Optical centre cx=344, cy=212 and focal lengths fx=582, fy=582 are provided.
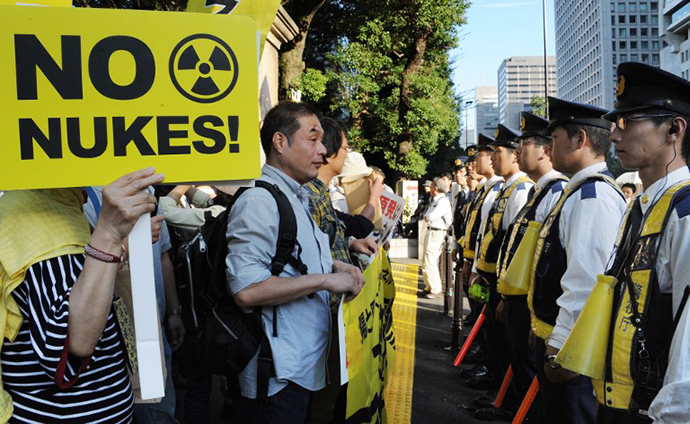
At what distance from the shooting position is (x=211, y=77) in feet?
5.42

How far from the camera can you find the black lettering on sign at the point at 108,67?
1558 mm

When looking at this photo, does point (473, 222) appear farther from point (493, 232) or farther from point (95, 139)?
point (95, 139)

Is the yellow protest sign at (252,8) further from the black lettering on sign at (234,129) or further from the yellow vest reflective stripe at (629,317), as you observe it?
the yellow vest reflective stripe at (629,317)

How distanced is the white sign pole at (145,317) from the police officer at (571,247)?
190cm

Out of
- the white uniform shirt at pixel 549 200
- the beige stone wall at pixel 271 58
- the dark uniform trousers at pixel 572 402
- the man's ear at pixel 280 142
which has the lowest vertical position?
the dark uniform trousers at pixel 572 402

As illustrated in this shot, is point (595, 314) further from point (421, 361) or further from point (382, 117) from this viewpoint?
point (382, 117)

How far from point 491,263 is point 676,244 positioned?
3.08 meters

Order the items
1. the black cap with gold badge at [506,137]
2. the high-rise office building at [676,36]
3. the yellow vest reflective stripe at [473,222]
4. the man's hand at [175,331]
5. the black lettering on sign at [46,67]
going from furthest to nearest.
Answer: the high-rise office building at [676,36] → the yellow vest reflective stripe at [473,222] → the black cap with gold badge at [506,137] → the man's hand at [175,331] → the black lettering on sign at [46,67]

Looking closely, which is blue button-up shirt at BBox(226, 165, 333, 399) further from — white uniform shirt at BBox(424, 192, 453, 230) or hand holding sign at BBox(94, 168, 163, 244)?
white uniform shirt at BBox(424, 192, 453, 230)

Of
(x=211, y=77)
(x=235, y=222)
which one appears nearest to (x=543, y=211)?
(x=235, y=222)

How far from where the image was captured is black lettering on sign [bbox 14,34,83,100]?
1.50m

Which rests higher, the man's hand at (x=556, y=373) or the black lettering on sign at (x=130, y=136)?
the black lettering on sign at (x=130, y=136)

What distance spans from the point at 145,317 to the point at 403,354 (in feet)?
16.5

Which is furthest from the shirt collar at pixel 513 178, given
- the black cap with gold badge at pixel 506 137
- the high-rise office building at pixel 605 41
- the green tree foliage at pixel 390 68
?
the high-rise office building at pixel 605 41
